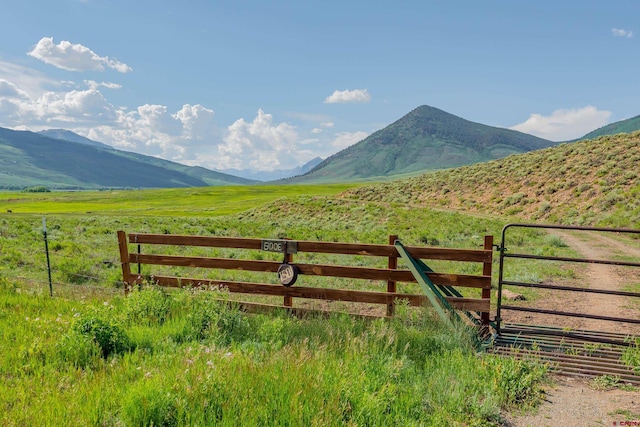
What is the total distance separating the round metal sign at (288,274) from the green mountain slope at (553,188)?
900 inches

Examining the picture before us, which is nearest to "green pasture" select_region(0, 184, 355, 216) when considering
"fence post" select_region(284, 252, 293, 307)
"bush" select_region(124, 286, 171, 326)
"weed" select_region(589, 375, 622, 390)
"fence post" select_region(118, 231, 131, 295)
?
"fence post" select_region(118, 231, 131, 295)

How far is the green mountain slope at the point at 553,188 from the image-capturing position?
28.8m

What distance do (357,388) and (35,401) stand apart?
317cm

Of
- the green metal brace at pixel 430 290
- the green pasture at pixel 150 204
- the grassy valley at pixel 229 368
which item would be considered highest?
the green metal brace at pixel 430 290

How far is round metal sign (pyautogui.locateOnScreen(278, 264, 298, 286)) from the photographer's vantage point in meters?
7.61

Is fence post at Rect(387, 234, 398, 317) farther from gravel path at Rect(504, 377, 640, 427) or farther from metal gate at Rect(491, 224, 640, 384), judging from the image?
gravel path at Rect(504, 377, 640, 427)

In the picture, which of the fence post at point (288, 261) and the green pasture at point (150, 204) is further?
the green pasture at point (150, 204)

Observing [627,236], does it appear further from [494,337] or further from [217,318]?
[217,318]

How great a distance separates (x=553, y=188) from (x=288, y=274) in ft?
122

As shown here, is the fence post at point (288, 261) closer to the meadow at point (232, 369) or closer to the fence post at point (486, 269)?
the meadow at point (232, 369)

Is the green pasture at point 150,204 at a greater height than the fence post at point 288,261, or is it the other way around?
the fence post at point 288,261

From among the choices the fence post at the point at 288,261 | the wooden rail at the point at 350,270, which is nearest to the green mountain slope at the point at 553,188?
the wooden rail at the point at 350,270

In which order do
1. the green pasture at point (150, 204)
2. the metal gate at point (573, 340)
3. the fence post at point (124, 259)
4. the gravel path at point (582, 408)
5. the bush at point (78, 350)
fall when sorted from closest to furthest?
the gravel path at point (582, 408) < the bush at point (78, 350) < the metal gate at point (573, 340) < the fence post at point (124, 259) < the green pasture at point (150, 204)

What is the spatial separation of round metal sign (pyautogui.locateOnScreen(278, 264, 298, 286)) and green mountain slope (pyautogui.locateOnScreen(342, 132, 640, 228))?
22.8 metres
